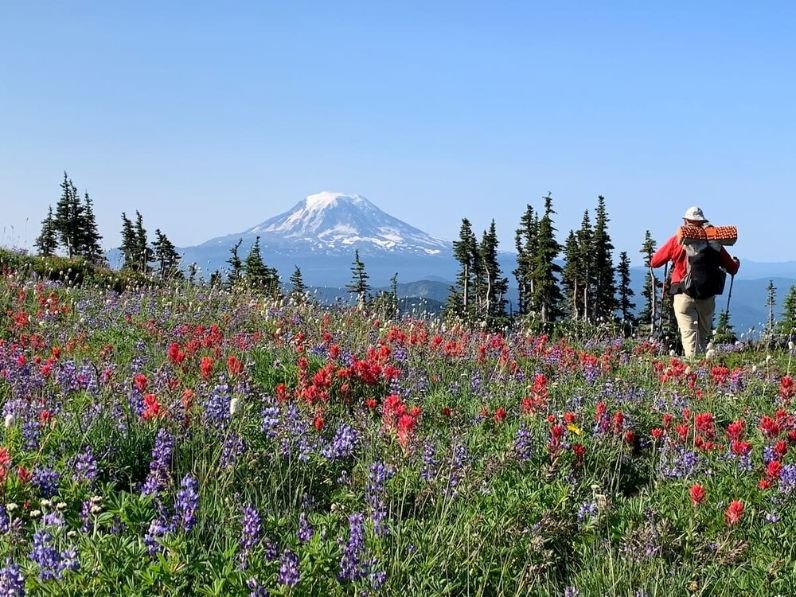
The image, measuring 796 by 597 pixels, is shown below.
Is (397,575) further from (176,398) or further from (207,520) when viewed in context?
(176,398)

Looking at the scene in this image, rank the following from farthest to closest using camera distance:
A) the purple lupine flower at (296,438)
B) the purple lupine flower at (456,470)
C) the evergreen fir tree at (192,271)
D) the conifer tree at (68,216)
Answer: the conifer tree at (68,216)
the evergreen fir tree at (192,271)
the purple lupine flower at (296,438)
the purple lupine flower at (456,470)

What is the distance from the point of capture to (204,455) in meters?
4.37

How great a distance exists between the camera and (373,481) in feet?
13.5

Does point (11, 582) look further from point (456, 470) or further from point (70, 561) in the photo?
point (456, 470)

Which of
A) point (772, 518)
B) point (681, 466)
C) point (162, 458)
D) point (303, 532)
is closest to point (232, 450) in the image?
point (162, 458)

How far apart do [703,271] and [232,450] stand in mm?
9585

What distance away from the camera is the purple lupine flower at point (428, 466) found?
14.3ft

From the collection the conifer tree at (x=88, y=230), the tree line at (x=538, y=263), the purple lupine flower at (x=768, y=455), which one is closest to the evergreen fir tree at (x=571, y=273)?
the tree line at (x=538, y=263)

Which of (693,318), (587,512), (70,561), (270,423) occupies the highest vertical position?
(693,318)

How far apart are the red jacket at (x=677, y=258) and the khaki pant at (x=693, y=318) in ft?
1.58

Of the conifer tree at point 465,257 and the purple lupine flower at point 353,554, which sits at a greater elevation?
the conifer tree at point 465,257

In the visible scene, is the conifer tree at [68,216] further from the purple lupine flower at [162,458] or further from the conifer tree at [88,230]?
the purple lupine flower at [162,458]

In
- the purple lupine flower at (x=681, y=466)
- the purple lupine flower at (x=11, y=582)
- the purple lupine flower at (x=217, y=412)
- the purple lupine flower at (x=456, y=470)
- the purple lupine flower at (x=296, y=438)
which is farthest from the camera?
the purple lupine flower at (x=217, y=412)

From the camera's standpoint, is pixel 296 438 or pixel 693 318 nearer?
pixel 296 438
